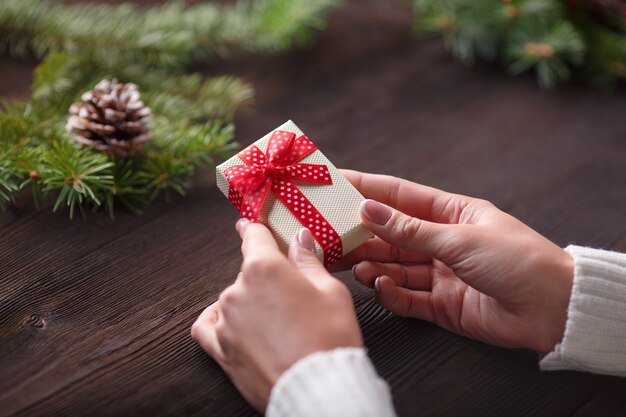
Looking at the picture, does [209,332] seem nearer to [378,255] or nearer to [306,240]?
[306,240]

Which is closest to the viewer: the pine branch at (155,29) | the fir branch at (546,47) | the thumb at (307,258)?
the thumb at (307,258)

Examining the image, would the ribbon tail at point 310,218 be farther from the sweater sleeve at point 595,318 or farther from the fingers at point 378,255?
the sweater sleeve at point 595,318

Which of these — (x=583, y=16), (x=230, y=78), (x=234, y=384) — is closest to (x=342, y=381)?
(x=234, y=384)

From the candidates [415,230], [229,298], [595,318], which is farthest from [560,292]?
[229,298]

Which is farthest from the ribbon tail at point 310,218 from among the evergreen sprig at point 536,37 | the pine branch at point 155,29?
the evergreen sprig at point 536,37

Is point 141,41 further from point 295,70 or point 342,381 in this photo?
point 342,381
